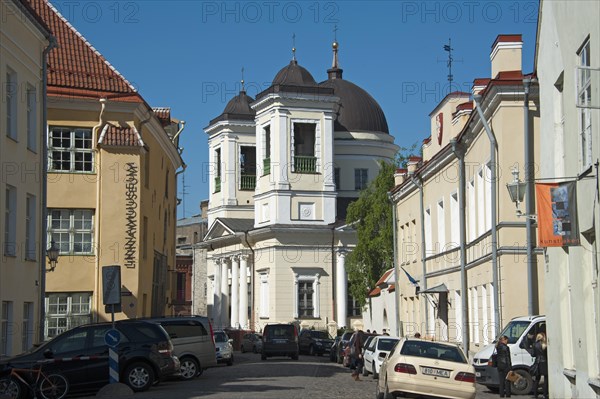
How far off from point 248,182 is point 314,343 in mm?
32247

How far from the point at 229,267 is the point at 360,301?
21375 millimetres

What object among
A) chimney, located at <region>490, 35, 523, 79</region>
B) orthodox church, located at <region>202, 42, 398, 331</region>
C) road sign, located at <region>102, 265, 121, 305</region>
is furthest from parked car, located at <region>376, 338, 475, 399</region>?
orthodox church, located at <region>202, 42, 398, 331</region>

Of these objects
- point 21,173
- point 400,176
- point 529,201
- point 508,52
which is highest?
point 508,52

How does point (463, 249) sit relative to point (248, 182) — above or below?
below

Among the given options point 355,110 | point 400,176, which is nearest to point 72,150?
point 400,176

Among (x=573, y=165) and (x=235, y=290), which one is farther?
(x=235, y=290)

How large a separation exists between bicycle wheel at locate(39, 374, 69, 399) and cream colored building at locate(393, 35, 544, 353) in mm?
13191

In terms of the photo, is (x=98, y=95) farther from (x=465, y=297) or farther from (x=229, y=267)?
(x=229, y=267)

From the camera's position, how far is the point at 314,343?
60.7m

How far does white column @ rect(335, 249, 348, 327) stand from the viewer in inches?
3145

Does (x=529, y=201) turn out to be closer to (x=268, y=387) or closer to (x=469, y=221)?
(x=469, y=221)

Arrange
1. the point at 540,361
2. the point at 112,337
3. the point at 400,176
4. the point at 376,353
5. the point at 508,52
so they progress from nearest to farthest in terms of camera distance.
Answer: the point at 112,337 < the point at 540,361 < the point at 508,52 < the point at 376,353 < the point at 400,176

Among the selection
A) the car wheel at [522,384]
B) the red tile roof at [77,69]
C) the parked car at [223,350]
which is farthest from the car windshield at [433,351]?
the parked car at [223,350]

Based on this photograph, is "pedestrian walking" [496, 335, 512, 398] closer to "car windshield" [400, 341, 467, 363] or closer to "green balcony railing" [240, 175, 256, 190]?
"car windshield" [400, 341, 467, 363]
